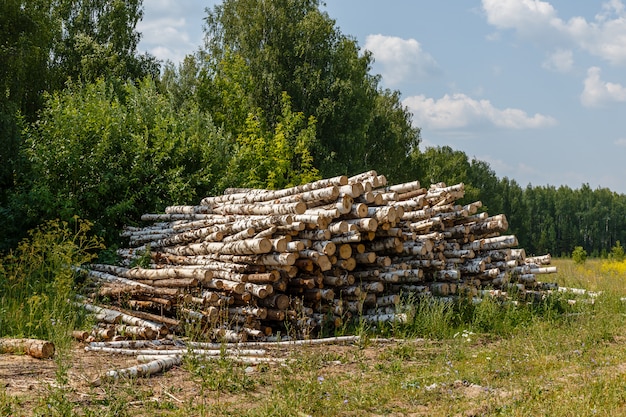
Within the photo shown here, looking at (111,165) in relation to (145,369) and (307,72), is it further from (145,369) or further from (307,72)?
(307,72)

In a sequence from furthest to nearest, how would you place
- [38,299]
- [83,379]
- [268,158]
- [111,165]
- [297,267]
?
[268,158], [111,165], [297,267], [38,299], [83,379]

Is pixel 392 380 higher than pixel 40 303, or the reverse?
pixel 40 303

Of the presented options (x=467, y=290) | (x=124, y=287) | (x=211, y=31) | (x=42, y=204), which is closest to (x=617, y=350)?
(x=467, y=290)

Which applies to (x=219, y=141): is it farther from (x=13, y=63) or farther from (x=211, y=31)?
(x=211, y=31)

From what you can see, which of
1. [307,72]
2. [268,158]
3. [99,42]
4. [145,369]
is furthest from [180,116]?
[99,42]

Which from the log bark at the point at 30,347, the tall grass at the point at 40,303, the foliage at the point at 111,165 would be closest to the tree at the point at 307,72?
the foliage at the point at 111,165

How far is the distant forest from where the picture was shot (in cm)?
1478

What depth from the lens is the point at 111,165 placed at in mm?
15211

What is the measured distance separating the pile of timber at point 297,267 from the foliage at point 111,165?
7.98ft

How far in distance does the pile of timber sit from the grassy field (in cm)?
81

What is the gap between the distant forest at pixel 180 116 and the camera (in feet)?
48.5

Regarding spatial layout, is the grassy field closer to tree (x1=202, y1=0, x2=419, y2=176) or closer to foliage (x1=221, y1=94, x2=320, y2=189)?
foliage (x1=221, y1=94, x2=320, y2=189)

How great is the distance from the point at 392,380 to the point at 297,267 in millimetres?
3325

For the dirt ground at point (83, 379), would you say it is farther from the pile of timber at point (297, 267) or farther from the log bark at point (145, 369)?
the pile of timber at point (297, 267)
